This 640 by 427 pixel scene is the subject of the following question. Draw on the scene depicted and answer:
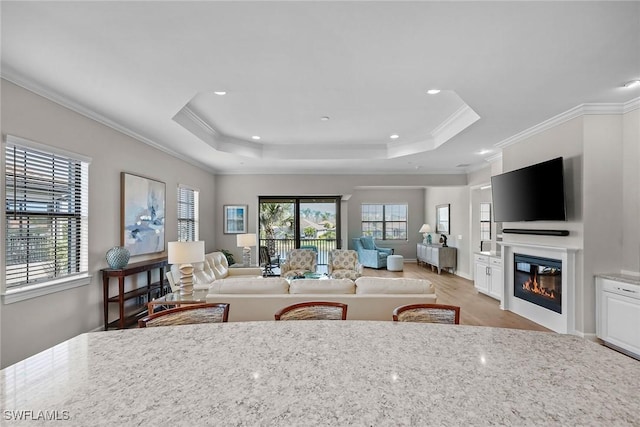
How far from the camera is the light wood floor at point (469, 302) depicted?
4.35m

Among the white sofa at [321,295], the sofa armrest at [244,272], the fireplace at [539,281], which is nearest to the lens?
the white sofa at [321,295]

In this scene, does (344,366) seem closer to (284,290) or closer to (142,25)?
(284,290)

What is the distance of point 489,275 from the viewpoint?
5.68 metres

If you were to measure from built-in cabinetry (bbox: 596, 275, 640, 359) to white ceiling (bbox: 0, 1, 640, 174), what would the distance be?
1939mm

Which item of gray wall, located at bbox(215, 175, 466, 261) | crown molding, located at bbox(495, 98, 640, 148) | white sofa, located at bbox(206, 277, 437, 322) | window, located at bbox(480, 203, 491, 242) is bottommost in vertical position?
white sofa, located at bbox(206, 277, 437, 322)

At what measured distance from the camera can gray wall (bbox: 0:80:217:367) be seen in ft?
9.01

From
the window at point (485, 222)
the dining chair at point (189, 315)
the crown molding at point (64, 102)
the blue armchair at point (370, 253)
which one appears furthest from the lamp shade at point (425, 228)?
the dining chair at point (189, 315)

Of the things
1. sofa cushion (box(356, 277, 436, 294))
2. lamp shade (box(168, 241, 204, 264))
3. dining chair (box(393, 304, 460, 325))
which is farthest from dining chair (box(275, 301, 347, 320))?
lamp shade (box(168, 241, 204, 264))

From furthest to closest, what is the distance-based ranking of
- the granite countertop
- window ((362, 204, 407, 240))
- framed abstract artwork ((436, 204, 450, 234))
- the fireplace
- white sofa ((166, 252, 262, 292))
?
window ((362, 204, 407, 240)), framed abstract artwork ((436, 204, 450, 234)), white sofa ((166, 252, 262, 292)), the fireplace, the granite countertop

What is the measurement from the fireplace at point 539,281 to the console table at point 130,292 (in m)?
5.21

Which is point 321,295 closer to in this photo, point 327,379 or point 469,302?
point 327,379

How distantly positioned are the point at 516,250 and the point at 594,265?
46.0 inches

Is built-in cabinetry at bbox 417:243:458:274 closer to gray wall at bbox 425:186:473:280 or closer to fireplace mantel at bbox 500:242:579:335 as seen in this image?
gray wall at bbox 425:186:473:280

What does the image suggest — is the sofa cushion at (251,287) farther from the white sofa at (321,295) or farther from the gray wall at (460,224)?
the gray wall at (460,224)
